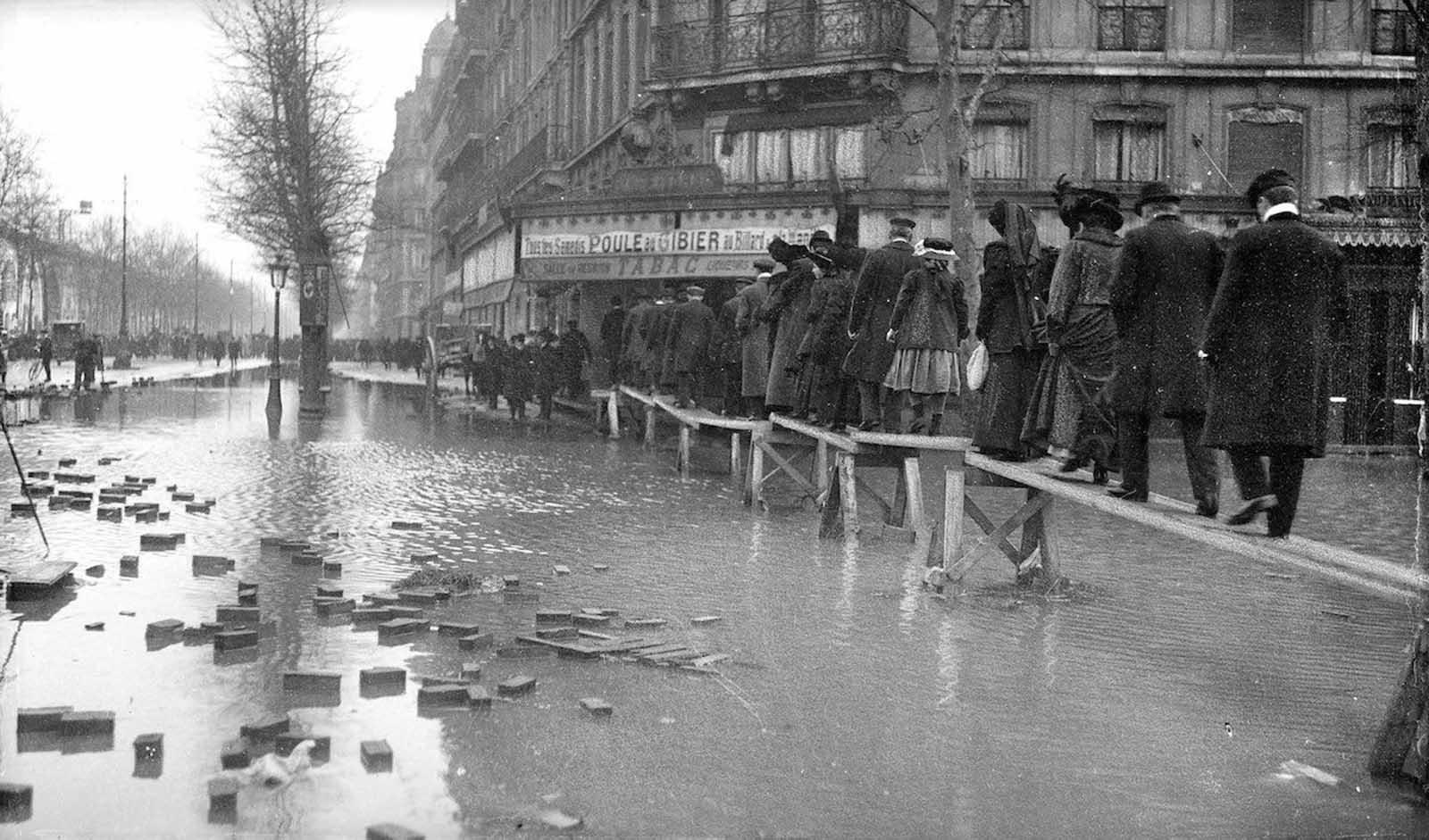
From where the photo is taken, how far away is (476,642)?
22.8ft

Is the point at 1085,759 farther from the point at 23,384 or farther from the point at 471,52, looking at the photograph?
the point at 471,52

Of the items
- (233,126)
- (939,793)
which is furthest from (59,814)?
(233,126)

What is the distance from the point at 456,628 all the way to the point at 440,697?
1.36 m

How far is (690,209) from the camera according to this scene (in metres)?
27.8

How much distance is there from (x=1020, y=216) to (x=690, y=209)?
18.7 meters

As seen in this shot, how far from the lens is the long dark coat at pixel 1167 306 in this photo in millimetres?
7590

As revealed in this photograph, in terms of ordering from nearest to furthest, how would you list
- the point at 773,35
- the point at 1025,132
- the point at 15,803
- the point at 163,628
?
the point at 15,803
the point at 163,628
the point at 1025,132
the point at 773,35

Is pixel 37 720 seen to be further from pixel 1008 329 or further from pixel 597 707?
pixel 1008 329

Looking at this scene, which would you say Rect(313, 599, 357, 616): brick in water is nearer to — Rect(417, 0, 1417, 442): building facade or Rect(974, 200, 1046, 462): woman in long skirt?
Rect(974, 200, 1046, 462): woman in long skirt

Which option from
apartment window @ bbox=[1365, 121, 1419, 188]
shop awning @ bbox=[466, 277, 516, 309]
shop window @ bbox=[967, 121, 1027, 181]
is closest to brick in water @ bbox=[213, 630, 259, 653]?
shop window @ bbox=[967, 121, 1027, 181]

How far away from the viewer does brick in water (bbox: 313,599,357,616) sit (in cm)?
764

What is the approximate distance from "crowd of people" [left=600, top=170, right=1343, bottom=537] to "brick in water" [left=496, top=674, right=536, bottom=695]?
314cm

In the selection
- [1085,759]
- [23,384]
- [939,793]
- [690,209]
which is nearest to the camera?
[939,793]

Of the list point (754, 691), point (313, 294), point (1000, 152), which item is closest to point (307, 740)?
point (754, 691)
